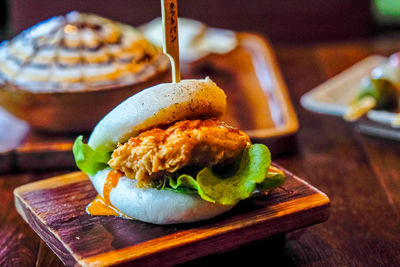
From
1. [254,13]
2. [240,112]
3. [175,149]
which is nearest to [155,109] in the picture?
[175,149]

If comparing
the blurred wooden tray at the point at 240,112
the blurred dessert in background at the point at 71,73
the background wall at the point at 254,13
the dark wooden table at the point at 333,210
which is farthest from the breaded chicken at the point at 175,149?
the background wall at the point at 254,13

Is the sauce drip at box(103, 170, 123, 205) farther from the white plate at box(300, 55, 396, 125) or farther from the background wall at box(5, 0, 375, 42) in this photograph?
the background wall at box(5, 0, 375, 42)

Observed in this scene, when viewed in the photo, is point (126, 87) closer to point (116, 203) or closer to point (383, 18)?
point (116, 203)

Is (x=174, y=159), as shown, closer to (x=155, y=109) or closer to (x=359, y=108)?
(x=155, y=109)

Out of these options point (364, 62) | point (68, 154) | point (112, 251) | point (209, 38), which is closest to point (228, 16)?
point (209, 38)

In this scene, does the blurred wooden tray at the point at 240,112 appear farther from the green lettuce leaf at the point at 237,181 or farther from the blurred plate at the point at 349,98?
the green lettuce leaf at the point at 237,181

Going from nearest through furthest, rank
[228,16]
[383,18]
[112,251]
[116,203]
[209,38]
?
1. [112,251]
2. [116,203]
3. [209,38]
4. [228,16]
5. [383,18]
